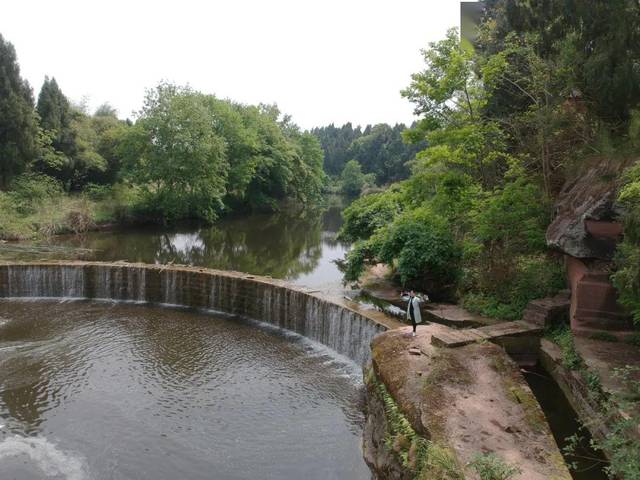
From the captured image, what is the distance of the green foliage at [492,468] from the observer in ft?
18.7

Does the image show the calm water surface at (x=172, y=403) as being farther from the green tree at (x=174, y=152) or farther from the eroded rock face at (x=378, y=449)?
the green tree at (x=174, y=152)

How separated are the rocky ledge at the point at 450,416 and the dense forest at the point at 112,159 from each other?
2229 centimetres

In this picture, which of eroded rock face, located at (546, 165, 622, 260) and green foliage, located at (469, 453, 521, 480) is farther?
eroded rock face, located at (546, 165, 622, 260)

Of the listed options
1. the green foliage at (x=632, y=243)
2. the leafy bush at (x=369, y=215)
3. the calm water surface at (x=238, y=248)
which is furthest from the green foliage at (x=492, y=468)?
the leafy bush at (x=369, y=215)

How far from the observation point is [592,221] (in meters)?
10.0

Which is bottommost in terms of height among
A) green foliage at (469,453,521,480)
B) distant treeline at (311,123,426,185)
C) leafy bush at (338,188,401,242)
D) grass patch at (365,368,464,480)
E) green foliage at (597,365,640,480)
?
grass patch at (365,368,464,480)

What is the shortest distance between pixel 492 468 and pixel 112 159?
1419 inches

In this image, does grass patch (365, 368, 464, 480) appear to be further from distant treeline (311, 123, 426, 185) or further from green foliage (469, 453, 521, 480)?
distant treeline (311, 123, 426, 185)

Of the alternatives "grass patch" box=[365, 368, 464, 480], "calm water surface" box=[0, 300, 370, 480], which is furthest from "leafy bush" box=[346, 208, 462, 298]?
"grass patch" box=[365, 368, 464, 480]

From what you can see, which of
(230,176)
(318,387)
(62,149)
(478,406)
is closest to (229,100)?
(230,176)

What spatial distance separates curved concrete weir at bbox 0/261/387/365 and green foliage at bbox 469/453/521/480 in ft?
27.4

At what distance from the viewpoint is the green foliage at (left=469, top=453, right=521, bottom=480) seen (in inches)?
224

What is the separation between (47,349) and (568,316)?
41.4 feet

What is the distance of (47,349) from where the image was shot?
43.7 feet
